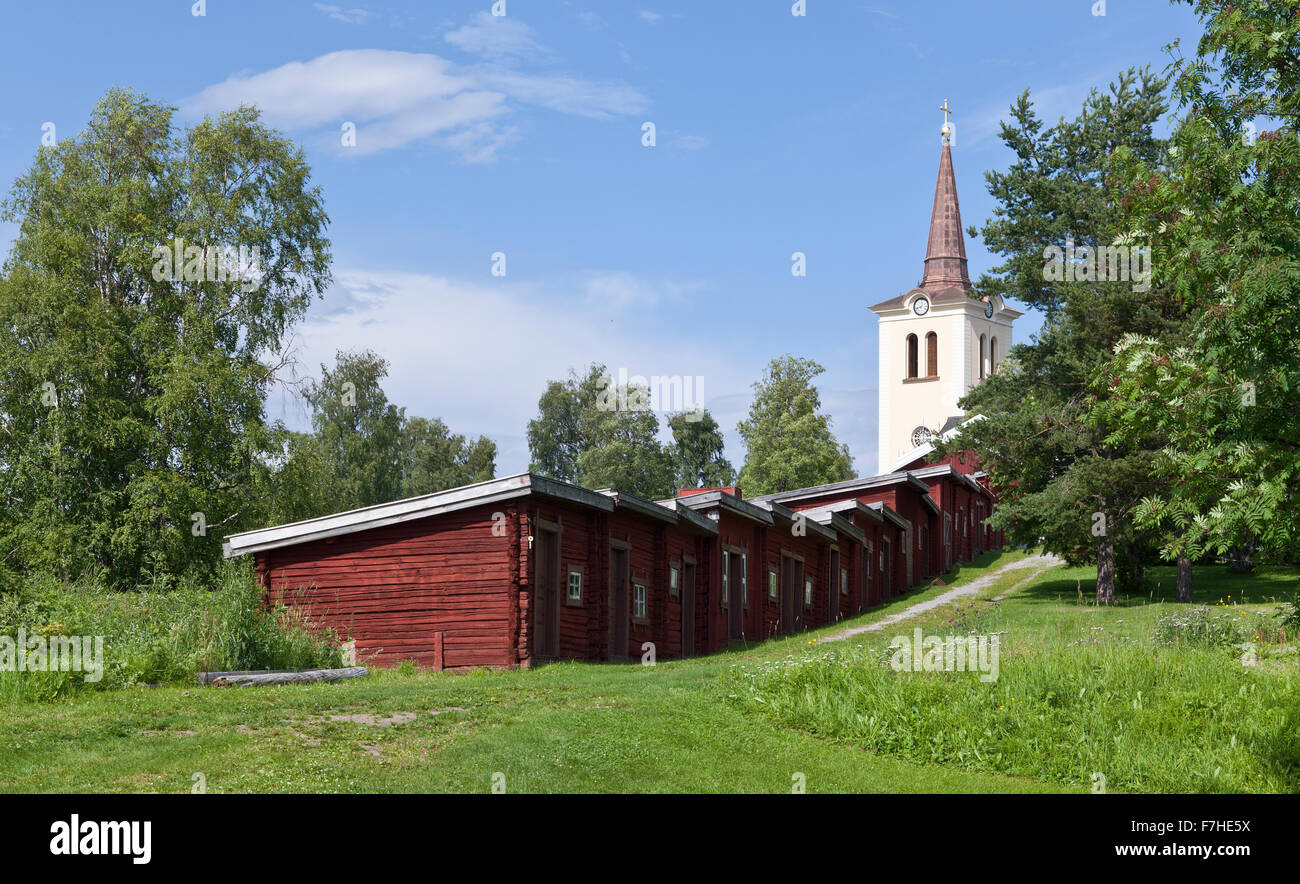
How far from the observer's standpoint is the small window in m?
25.6

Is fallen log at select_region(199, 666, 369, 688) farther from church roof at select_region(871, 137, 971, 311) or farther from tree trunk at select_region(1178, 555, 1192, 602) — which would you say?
church roof at select_region(871, 137, 971, 311)

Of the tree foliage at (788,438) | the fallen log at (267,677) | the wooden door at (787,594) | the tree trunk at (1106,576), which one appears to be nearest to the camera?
the fallen log at (267,677)

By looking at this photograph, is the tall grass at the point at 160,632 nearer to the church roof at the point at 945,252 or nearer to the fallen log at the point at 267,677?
the fallen log at the point at 267,677

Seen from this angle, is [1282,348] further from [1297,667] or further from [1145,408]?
[1297,667]

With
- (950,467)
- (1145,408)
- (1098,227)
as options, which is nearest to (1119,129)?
(1098,227)

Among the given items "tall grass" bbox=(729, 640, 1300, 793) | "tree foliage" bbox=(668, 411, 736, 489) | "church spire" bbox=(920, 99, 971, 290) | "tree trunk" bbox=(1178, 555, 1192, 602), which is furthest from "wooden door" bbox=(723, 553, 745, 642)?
"church spire" bbox=(920, 99, 971, 290)

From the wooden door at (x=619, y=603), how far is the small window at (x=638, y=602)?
1.21 ft

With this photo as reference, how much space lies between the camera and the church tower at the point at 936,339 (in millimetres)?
91188

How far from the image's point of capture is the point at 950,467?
174 feet

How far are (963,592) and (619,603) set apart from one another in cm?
2153

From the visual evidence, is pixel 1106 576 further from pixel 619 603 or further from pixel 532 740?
pixel 532 740

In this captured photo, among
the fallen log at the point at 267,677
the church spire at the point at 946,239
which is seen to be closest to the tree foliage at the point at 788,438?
the church spire at the point at 946,239

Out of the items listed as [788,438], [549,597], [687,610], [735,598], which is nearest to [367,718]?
[549,597]
